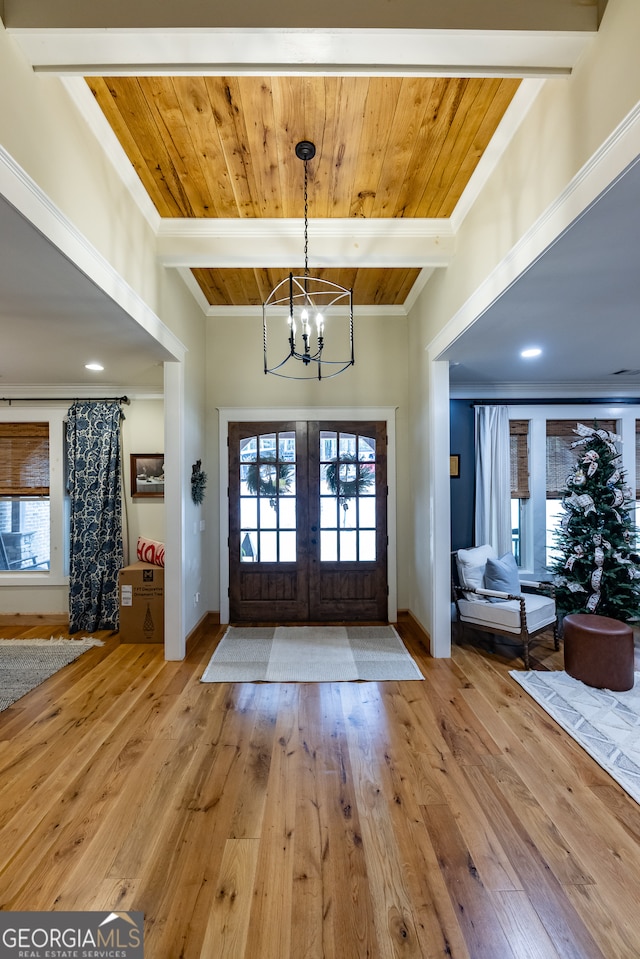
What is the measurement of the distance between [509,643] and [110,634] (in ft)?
13.1

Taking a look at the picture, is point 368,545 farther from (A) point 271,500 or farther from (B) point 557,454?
(B) point 557,454

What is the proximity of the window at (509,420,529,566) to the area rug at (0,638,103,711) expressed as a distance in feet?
14.9

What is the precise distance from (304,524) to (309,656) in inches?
54.7

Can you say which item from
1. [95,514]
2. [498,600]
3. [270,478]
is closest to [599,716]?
[498,600]

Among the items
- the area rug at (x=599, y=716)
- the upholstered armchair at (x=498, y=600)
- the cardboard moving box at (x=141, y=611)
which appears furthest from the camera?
the cardboard moving box at (x=141, y=611)

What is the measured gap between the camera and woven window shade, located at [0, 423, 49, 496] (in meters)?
5.08

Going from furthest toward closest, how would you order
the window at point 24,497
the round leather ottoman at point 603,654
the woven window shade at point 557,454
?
the woven window shade at point 557,454 < the window at point 24,497 < the round leather ottoman at point 603,654

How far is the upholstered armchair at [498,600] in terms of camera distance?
12.5 ft

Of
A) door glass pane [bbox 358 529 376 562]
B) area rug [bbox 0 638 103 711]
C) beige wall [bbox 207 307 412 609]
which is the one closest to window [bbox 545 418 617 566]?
beige wall [bbox 207 307 412 609]

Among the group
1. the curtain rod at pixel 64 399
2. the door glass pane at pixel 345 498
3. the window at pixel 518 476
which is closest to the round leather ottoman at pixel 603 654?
the window at pixel 518 476

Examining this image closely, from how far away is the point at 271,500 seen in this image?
15.9 feet

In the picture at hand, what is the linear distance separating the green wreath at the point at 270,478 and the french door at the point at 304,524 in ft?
0.04

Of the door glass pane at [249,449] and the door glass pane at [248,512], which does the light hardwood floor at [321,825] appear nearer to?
the door glass pane at [248,512]

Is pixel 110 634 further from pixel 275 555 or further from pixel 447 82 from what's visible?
pixel 447 82
